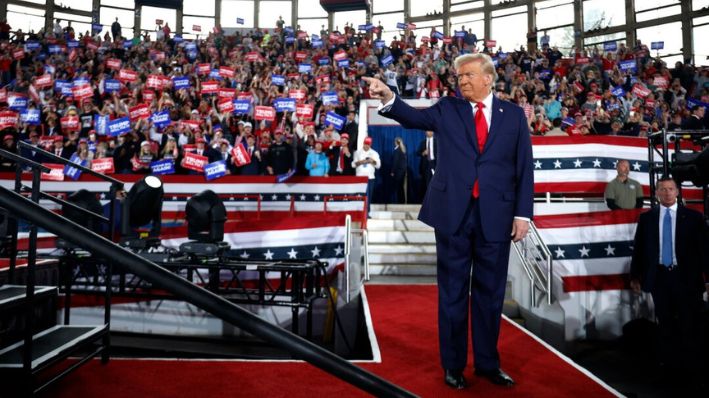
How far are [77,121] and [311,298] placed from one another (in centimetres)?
806

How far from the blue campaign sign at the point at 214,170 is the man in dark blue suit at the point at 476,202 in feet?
23.5

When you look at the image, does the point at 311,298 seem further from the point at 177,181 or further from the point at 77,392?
the point at 177,181

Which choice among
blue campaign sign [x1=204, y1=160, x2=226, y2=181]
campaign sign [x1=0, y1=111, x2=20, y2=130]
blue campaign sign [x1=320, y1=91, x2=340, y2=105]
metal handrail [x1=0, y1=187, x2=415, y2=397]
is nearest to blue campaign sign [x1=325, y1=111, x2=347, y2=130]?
blue campaign sign [x1=320, y1=91, x2=340, y2=105]

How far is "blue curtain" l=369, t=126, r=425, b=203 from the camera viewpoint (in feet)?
37.6

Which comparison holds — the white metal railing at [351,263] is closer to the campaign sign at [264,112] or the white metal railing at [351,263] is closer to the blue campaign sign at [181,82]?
the campaign sign at [264,112]

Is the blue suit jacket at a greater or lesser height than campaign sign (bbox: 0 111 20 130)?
Answer: lesser

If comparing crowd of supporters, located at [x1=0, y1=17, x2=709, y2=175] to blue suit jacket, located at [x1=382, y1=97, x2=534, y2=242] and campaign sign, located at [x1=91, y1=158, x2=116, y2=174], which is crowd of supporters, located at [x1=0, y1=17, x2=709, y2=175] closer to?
campaign sign, located at [x1=91, y1=158, x2=116, y2=174]

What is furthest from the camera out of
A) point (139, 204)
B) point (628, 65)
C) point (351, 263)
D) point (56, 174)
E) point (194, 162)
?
point (628, 65)

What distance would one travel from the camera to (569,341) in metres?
5.62

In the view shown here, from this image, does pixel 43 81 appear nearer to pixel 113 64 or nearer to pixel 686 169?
pixel 113 64

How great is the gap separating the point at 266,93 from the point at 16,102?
5.96 m

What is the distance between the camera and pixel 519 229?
2.36 meters

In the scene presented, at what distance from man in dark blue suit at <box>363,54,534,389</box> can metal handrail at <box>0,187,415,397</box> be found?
1.42 m

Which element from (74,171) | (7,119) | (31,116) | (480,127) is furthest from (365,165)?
(7,119)
